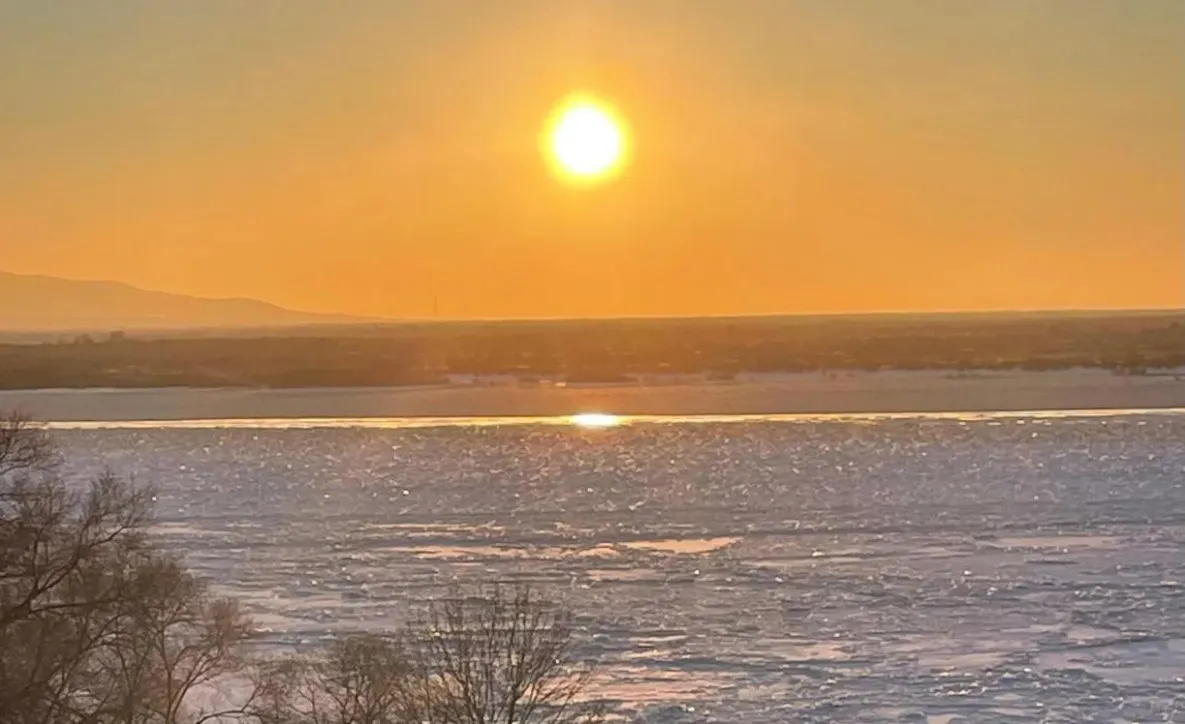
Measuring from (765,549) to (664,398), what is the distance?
66.7 ft

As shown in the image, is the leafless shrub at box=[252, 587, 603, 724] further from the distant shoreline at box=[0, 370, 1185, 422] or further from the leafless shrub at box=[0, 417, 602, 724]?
the distant shoreline at box=[0, 370, 1185, 422]

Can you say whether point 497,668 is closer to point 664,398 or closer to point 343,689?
point 343,689

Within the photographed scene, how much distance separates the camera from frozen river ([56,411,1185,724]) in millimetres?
9727

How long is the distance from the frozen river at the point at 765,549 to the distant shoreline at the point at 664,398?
16.0ft

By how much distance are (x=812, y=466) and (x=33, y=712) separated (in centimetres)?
1681

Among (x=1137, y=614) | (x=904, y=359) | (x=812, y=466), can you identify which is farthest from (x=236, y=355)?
(x=1137, y=614)

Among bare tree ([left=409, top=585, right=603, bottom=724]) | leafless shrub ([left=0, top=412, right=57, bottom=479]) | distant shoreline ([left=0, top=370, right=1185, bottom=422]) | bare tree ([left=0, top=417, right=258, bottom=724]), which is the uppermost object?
distant shoreline ([left=0, top=370, right=1185, bottom=422])

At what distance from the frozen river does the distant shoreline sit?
16.0 ft

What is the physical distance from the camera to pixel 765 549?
48.0 feet

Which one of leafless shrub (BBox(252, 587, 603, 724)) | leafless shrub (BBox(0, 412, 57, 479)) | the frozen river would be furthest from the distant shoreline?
leafless shrub (BBox(0, 412, 57, 479))

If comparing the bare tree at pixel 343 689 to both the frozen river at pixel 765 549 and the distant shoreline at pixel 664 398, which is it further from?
the distant shoreline at pixel 664 398

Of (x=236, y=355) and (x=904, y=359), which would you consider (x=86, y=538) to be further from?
(x=236, y=355)

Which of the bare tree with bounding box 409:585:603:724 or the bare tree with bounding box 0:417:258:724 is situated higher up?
the bare tree with bounding box 0:417:258:724

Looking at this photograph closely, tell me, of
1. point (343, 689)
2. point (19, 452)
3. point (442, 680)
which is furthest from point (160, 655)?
point (442, 680)
